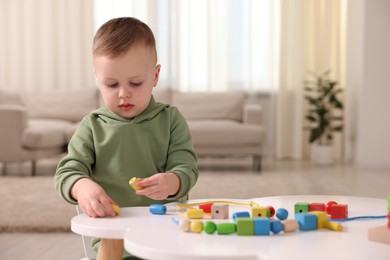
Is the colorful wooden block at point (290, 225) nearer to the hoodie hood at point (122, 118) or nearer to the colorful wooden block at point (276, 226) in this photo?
the colorful wooden block at point (276, 226)

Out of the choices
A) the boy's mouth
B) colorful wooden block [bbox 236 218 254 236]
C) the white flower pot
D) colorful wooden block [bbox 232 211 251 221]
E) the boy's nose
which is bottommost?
the white flower pot

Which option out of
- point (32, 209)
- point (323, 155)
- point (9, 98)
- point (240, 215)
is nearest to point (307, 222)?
point (240, 215)

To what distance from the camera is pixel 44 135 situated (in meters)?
6.12

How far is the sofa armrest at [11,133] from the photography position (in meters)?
5.98

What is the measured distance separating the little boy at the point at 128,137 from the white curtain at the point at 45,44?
245 inches

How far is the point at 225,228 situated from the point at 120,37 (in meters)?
0.61

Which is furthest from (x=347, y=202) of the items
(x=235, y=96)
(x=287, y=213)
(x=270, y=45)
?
(x=270, y=45)

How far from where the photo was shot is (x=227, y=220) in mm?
1338

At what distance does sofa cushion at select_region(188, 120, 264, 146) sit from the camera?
6.25m

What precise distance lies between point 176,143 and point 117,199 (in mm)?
209

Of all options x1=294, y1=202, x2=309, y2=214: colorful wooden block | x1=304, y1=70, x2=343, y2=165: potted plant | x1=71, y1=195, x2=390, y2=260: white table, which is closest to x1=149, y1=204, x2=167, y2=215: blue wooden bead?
x1=71, y1=195, x2=390, y2=260: white table

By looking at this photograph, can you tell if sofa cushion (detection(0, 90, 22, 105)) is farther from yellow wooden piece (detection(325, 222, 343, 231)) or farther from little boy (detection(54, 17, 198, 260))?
yellow wooden piece (detection(325, 222, 343, 231))

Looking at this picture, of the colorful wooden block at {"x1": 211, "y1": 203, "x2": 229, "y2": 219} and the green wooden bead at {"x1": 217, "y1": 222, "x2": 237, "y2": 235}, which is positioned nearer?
the green wooden bead at {"x1": 217, "y1": 222, "x2": 237, "y2": 235}

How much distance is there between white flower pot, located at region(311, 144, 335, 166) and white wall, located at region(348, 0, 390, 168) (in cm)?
32
